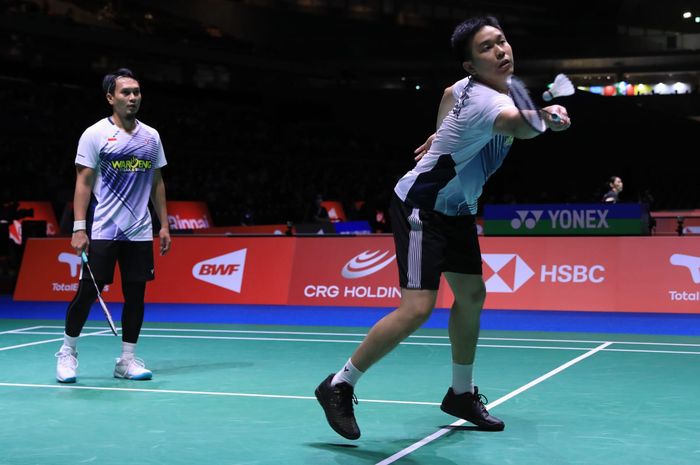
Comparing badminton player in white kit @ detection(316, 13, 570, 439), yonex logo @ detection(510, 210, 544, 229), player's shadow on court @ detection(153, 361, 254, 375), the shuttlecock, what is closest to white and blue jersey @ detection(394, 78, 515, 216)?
badminton player in white kit @ detection(316, 13, 570, 439)

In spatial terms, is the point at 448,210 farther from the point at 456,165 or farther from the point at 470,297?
the point at 470,297

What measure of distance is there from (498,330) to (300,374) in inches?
125

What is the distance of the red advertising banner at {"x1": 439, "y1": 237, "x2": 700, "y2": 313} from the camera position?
9977 millimetres

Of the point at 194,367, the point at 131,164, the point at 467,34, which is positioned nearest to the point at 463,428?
the point at 467,34

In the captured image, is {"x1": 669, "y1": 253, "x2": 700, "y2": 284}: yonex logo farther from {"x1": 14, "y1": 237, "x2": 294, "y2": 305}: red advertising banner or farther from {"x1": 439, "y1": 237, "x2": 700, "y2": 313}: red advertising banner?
{"x1": 14, "y1": 237, "x2": 294, "y2": 305}: red advertising banner

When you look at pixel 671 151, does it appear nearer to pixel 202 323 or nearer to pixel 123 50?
pixel 123 50

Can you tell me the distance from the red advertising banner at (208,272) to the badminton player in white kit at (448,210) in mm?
6963

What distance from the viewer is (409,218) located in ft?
14.1

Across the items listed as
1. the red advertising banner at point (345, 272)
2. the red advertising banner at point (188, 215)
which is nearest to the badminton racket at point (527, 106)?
the red advertising banner at point (345, 272)

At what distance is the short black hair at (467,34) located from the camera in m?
4.03

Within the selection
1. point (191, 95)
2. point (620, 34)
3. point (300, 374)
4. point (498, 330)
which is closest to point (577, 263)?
point (498, 330)

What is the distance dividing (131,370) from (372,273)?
200 inches

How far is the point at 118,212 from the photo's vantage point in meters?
6.17

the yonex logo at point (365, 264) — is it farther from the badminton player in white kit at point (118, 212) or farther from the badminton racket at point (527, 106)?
the badminton racket at point (527, 106)
